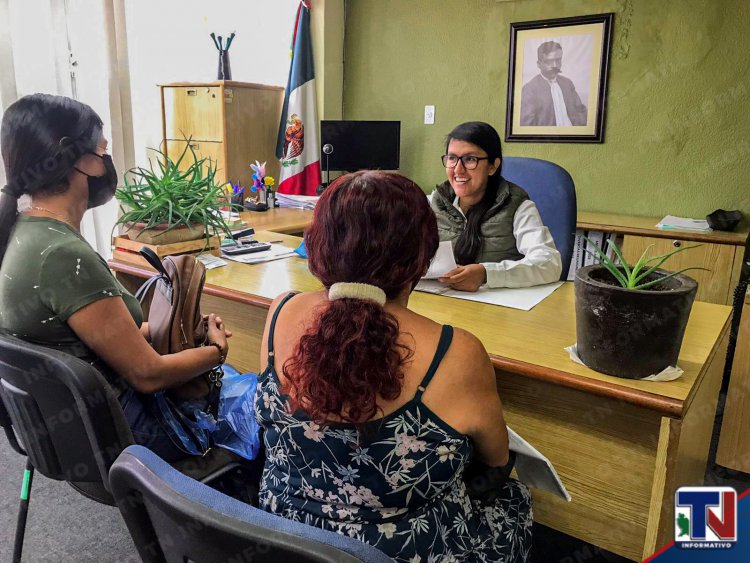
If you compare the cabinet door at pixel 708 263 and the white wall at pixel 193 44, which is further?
the white wall at pixel 193 44

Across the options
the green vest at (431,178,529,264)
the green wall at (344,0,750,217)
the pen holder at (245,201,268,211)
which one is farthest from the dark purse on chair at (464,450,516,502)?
the green wall at (344,0,750,217)

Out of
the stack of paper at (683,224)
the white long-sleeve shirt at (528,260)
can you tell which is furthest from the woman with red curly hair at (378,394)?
the stack of paper at (683,224)

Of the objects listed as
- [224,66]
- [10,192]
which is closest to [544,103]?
[224,66]

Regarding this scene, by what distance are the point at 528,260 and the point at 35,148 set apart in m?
1.38

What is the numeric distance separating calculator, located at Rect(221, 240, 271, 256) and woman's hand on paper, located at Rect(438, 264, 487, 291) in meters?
0.79

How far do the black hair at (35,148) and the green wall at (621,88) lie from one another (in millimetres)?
2913

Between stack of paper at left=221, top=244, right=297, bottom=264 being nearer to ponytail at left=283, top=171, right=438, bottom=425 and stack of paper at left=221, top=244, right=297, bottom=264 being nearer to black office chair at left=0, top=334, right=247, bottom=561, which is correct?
black office chair at left=0, top=334, right=247, bottom=561

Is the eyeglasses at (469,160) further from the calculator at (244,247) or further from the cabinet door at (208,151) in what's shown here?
the cabinet door at (208,151)

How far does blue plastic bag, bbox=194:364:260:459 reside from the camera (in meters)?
1.33

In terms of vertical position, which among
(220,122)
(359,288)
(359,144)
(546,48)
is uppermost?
(546,48)

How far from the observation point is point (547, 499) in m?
1.36

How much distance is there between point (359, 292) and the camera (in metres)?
0.90

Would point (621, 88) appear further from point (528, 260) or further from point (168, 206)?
point (168, 206)

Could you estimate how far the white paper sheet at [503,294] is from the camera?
1.65 meters
